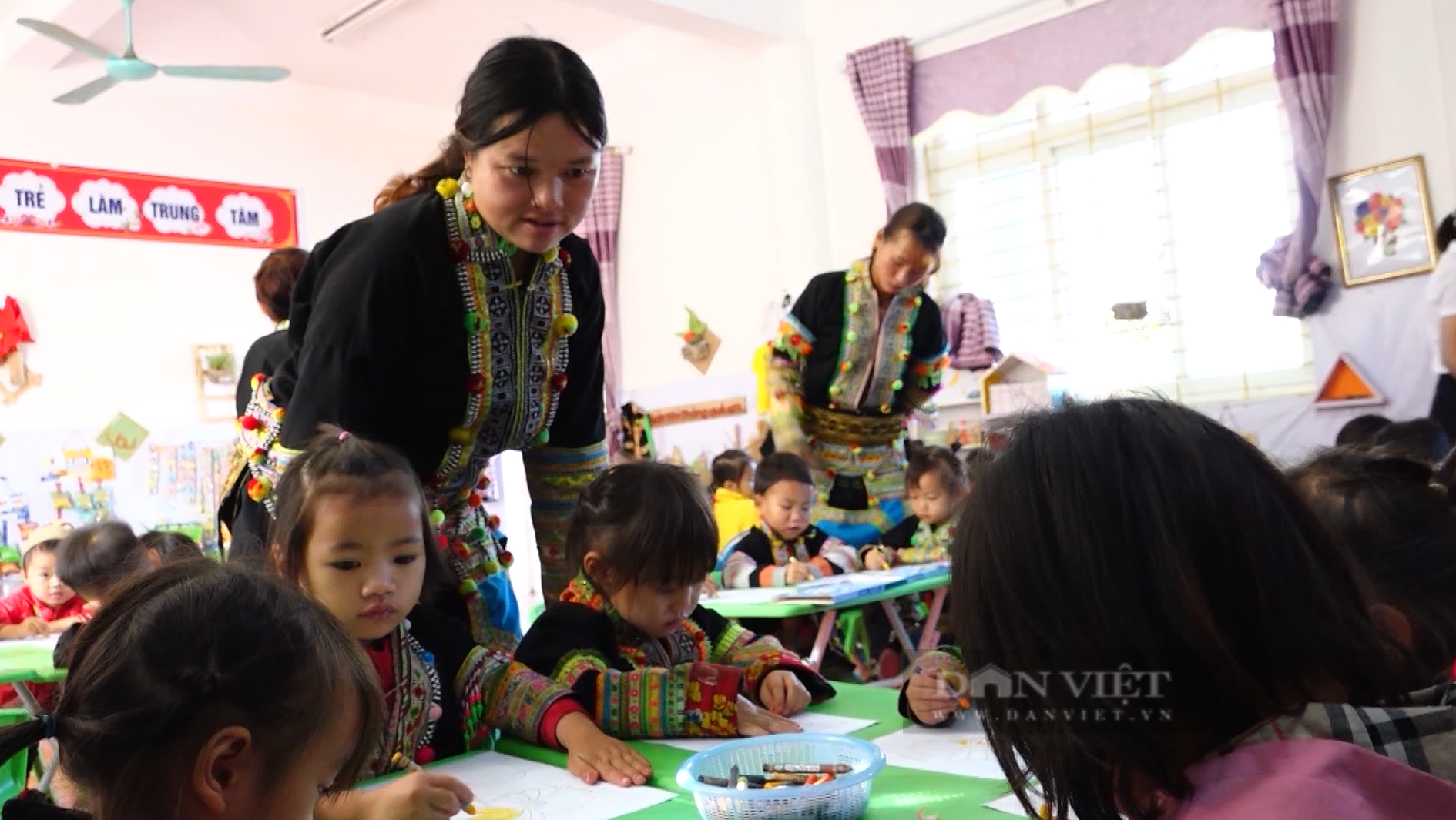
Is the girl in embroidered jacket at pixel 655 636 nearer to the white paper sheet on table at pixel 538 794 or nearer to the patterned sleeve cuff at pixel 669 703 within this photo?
the patterned sleeve cuff at pixel 669 703

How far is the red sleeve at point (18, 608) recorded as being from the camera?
3676 millimetres

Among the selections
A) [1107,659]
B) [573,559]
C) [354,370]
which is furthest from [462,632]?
[1107,659]

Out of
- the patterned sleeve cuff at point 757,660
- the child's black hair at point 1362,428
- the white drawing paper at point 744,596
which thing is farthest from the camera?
the child's black hair at point 1362,428

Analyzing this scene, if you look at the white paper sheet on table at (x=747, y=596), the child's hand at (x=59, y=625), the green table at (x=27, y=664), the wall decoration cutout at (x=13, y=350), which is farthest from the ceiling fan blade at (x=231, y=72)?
the white paper sheet on table at (x=747, y=596)

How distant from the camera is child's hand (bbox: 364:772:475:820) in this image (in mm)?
1039

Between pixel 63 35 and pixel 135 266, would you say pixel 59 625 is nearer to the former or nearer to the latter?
pixel 63 35

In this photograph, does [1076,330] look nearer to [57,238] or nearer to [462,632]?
[462,632]

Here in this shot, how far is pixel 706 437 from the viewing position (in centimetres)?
627

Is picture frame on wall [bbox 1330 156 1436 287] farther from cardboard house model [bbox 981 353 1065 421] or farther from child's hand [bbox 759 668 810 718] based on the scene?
child's hand [bbox 759 668 810 718]

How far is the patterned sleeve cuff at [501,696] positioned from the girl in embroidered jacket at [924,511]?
89.6 inches

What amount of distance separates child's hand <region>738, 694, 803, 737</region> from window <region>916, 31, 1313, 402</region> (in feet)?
9.64

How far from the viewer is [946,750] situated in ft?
4.21

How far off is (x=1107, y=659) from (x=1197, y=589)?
0.07m

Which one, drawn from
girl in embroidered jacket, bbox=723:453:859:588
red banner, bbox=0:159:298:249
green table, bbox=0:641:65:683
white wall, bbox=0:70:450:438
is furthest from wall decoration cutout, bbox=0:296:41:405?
girl in embroidered jacket, bbox=723:453:859:588
